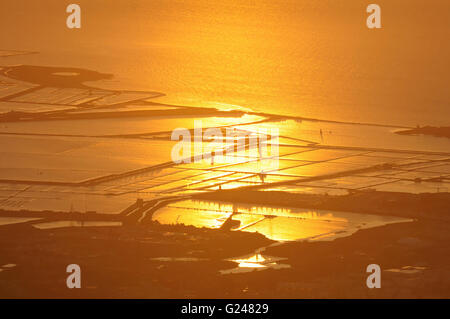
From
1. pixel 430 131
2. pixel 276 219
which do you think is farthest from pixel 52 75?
pixel 276 219

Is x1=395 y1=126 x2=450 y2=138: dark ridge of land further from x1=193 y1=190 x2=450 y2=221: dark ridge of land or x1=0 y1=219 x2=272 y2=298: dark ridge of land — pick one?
x1=0 y1=219 x2=272 y2=298: dark ridge of land

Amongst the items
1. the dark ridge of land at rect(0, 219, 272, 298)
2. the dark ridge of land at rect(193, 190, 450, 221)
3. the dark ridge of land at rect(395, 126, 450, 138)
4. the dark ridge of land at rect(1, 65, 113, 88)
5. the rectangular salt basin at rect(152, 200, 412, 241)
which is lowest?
the dark ridge of land at rect(0, 219, 272, 298)

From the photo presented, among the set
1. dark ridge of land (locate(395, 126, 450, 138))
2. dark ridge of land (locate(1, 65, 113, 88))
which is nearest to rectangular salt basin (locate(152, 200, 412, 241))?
dark ridge of land (locate(395, 126, 450, 138))

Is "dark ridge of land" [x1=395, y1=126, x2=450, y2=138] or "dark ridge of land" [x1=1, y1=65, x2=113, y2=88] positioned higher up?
"dark ridge of land" [x1=1, y1=65, x2=113, y2=88]

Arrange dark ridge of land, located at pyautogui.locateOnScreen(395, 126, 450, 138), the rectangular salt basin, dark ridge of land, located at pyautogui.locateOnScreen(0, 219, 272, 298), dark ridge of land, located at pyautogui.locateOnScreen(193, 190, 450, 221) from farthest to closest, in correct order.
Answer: dark ridge of land, located at pyautogui.locateOnScreen(395, 126, 450, 138)
dark ridge of land, located at pyautogui.locateOnScreen(193, 190, 450, 221)
the rectangular salt basin
dark ridge of land, located at pyautogui.locateOnScreen(0, 219, 272, 298)

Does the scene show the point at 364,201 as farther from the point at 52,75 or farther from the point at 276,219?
the point at 52,75

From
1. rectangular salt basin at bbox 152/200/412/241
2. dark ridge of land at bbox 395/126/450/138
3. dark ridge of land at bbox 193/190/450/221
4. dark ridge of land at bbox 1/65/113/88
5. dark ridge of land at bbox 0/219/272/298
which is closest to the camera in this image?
dark ridge of land at bbox 0/219/272/298

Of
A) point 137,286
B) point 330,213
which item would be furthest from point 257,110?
point 137,286

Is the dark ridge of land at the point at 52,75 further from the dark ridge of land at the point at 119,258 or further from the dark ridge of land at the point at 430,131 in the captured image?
the dark ridge of land at the point at 119,258
